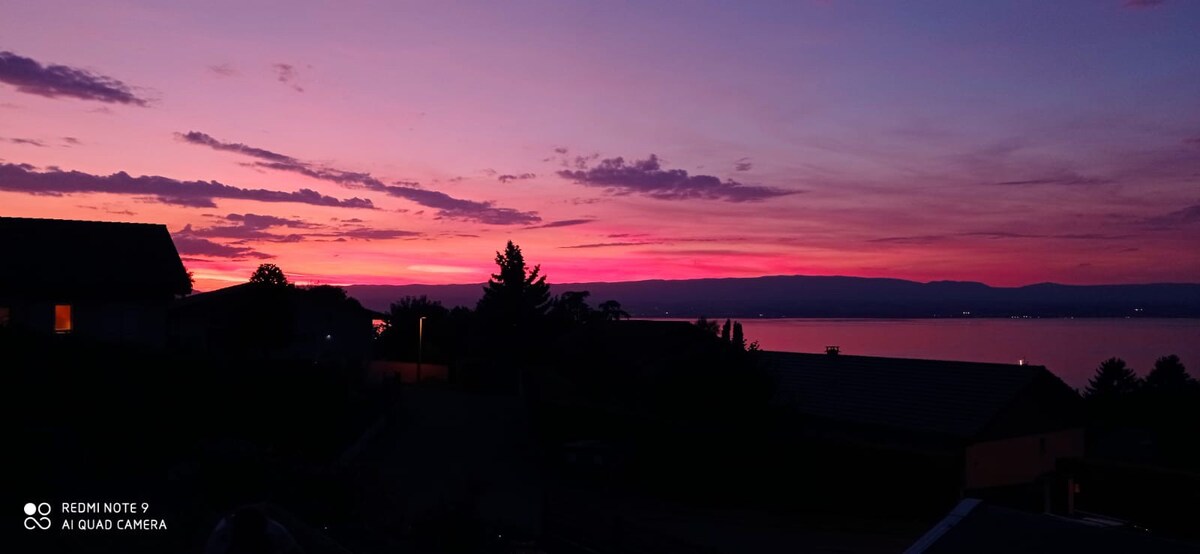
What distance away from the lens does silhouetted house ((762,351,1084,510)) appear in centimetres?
2244

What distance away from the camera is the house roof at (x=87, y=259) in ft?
104

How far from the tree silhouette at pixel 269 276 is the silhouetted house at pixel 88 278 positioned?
3.54 meters

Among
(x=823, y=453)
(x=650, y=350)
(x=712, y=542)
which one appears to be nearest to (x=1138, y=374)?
(x=650, y=350)

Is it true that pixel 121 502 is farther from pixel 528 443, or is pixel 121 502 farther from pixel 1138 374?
pixel 1138 374

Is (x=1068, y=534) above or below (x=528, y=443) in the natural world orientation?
above

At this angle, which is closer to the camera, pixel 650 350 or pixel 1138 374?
pixel 650 350

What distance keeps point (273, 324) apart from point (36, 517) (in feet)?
75.2

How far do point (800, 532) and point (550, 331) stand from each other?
44.9 m

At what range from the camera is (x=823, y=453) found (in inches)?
812

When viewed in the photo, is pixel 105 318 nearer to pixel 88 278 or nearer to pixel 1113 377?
pixel 88 278

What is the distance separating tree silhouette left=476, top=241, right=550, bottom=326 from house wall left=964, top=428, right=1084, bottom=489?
4224 cm

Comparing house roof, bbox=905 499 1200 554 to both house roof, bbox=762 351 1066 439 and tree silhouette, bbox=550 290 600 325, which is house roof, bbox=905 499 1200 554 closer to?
house roof, bbox=762 351 1066 439

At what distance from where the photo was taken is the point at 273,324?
32.2m

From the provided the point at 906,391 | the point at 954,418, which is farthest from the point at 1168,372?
the point at 954,418
